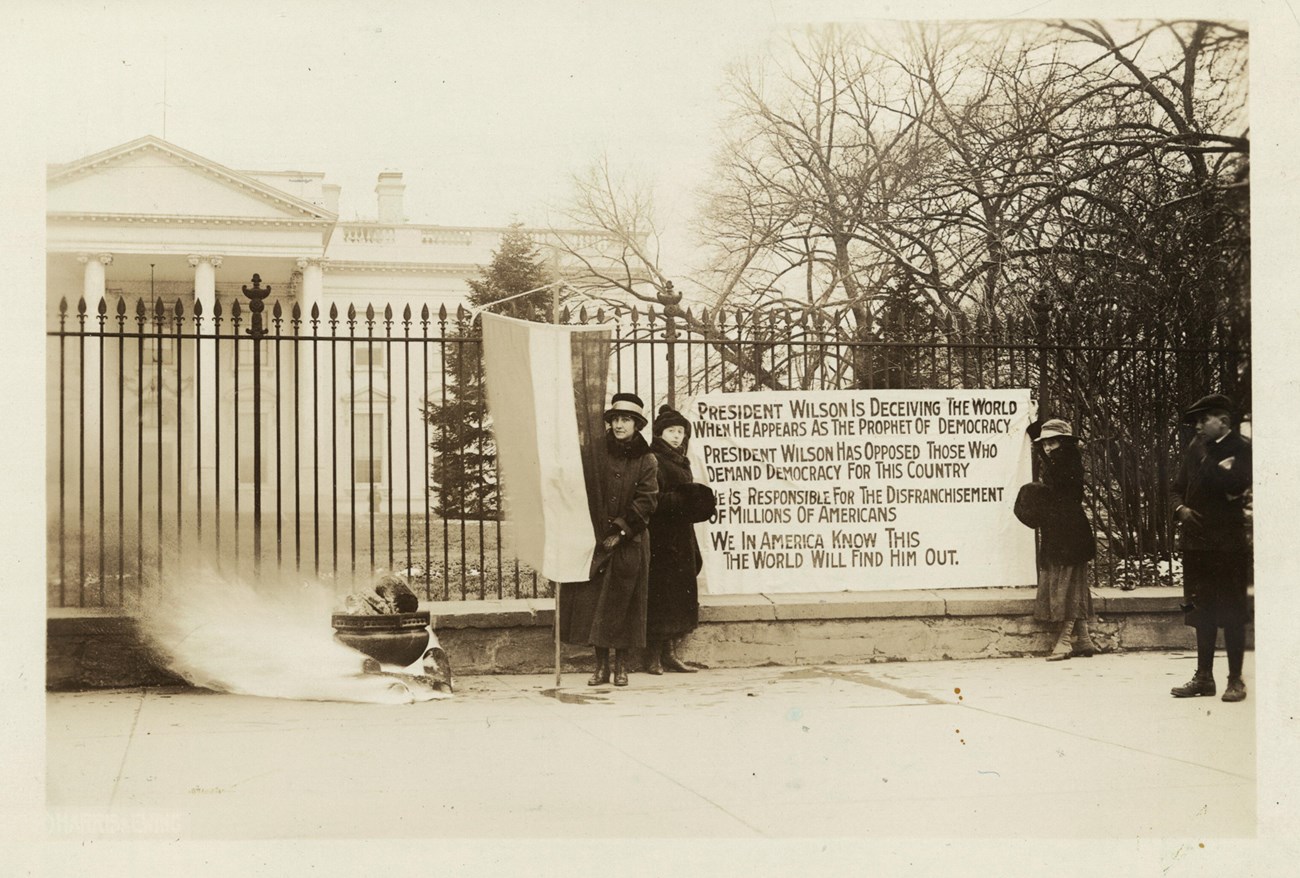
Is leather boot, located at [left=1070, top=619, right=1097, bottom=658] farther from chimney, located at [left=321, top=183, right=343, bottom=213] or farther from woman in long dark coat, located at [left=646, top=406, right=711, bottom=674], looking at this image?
chimney, located at [left=321, top=183, right=343, bottom=213]

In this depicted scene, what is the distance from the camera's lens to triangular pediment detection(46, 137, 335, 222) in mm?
7930

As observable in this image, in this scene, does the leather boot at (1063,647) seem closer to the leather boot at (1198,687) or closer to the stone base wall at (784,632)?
the stone base wall at (784,632)

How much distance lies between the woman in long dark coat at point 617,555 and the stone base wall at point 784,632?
14.0 inches

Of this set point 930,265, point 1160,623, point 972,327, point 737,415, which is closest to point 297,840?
point 737,415

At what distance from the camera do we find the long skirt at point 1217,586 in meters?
6.99

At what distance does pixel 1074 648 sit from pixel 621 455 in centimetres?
367

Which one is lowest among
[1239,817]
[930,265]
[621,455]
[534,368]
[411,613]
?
[1239,817]

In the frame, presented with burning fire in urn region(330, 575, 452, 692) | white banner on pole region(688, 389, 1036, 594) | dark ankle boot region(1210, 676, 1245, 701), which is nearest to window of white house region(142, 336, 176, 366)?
burning fire in urn region(330, 575, 452, 692)

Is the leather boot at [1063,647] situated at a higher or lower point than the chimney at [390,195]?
lower

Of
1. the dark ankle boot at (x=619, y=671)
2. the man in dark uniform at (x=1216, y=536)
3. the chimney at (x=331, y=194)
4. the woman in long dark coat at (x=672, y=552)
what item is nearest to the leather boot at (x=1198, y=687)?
the man in dark uniform at (x=1216, y=536)

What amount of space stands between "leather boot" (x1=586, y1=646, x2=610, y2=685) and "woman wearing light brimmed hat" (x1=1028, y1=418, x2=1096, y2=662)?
3.27 metres

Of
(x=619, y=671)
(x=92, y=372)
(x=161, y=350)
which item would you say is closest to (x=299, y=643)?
(x=619, y=671)

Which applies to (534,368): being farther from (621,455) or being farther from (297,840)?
(297,840)

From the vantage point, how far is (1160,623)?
28.6 ft
